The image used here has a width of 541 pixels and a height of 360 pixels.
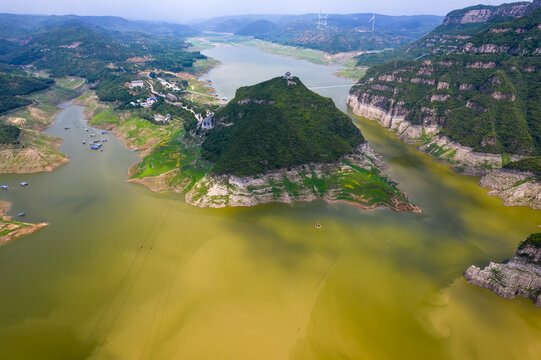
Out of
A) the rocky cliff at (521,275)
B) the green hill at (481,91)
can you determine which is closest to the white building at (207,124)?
the green hill at (481,91)

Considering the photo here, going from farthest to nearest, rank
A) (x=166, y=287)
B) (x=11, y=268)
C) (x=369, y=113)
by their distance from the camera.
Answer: (x=369, y=113), (x=11, y=268), (x=166, y=287)

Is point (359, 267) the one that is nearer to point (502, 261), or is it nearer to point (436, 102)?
point (502, 261)

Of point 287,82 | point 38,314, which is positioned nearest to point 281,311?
point 38,314

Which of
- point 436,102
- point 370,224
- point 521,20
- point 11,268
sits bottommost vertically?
point 11,268

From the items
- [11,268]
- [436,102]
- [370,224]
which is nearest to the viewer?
[11,268]

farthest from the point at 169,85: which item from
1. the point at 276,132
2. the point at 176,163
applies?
the point at 276,132

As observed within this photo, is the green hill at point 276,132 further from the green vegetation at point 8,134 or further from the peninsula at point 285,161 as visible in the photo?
the green vegetation at point 8,134

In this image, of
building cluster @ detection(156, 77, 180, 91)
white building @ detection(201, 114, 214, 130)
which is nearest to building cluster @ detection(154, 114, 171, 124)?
white building @ detection(201, 114, 214, 130)
